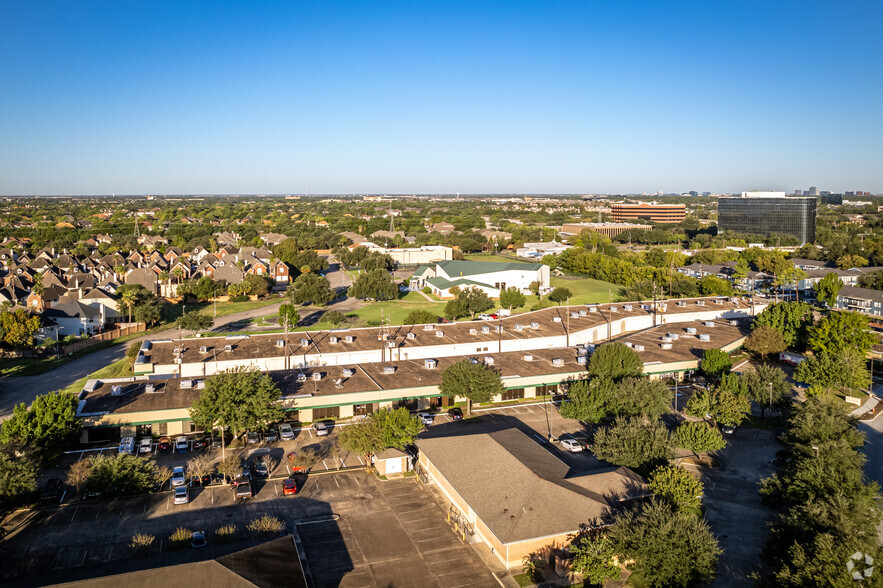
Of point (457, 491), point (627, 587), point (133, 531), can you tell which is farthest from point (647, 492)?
point (133, 531)

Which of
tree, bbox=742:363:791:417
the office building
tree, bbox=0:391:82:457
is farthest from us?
the office building

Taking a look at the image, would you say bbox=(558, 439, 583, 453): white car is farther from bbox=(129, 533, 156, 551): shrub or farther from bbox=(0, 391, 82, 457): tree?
bbox=(0, 391, 82, 457): tree

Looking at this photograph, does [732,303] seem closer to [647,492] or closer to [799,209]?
[647,492]

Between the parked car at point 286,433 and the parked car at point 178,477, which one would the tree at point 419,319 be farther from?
the parked car at point 178,477

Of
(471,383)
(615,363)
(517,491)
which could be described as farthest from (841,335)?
(517,491)

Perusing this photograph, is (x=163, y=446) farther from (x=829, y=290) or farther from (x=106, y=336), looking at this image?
(x=829, y=290)

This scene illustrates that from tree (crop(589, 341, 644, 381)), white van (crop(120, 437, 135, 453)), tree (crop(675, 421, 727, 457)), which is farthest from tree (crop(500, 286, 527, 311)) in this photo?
white van (crop(120, 437, 135, 453))
